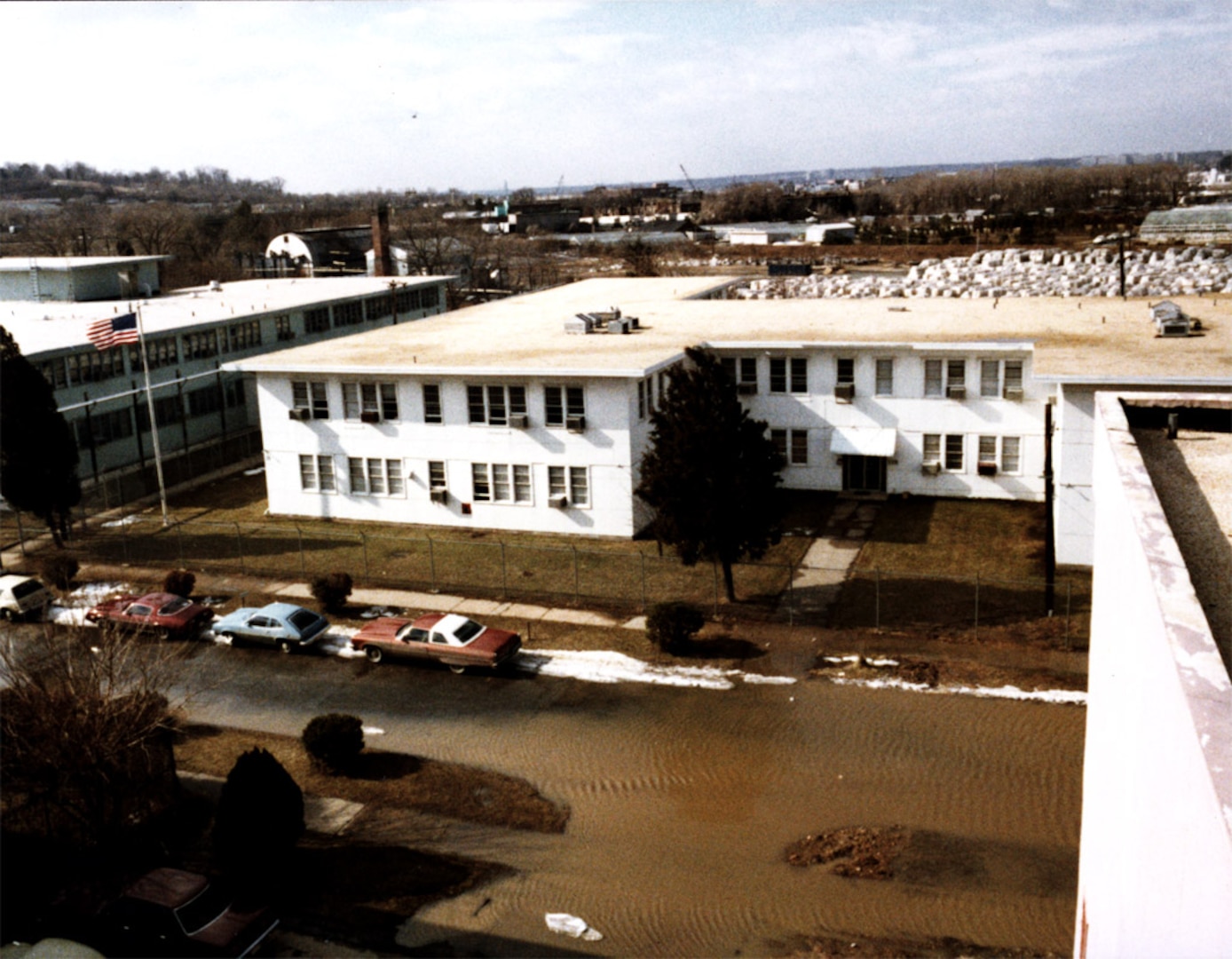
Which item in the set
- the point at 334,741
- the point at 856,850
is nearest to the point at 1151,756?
the point at 856,850

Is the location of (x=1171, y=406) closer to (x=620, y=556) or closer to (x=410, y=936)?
(x=410, y=936)

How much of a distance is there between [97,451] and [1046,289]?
63525 mm

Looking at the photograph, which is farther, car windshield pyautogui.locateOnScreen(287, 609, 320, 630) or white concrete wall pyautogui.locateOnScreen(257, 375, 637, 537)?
white concrete wall pyautogui.locateOnScreen(257, 375, 637, 537)

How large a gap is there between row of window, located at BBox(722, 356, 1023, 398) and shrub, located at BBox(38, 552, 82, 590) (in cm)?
1861

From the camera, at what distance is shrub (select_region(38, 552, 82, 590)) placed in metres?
30.0

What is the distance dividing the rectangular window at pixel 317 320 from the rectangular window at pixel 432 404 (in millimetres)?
23920

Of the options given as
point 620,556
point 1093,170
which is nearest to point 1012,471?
point 620,556

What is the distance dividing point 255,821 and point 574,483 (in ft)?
59.0

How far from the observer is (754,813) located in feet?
59.3

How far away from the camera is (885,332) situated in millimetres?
37438

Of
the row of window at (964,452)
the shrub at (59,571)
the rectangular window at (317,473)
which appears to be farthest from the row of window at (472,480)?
the shrub at (59,571)

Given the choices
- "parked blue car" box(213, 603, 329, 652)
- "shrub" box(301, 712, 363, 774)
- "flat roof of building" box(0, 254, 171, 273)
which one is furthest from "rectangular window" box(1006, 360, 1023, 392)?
"flat roof of building" box(0, 254, 171, 273)

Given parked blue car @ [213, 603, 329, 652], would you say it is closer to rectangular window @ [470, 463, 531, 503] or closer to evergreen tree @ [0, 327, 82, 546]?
rectangular window @ [470, 463, 531, 503]

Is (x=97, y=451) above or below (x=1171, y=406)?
below
